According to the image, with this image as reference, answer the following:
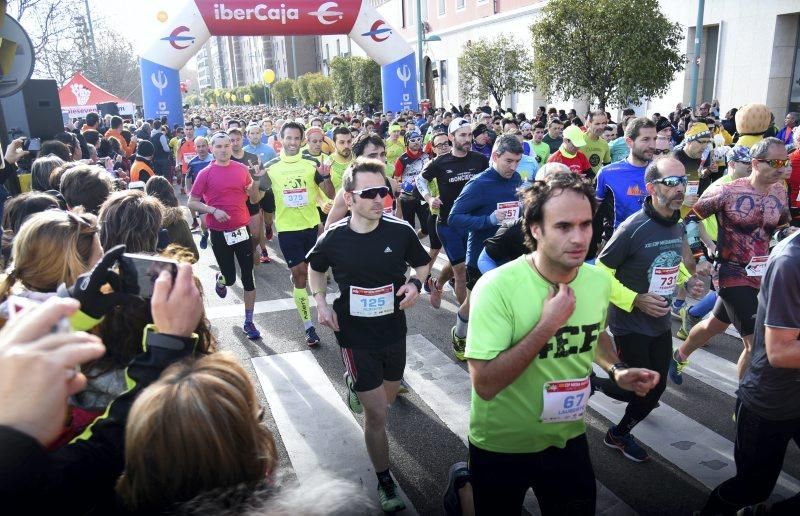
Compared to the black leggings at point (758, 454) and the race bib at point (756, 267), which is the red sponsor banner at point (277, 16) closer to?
the race bib at point (756, 267)

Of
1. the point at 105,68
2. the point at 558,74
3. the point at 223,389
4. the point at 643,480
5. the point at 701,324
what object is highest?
the point at 105,68

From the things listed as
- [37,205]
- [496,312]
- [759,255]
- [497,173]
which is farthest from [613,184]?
[37,205]

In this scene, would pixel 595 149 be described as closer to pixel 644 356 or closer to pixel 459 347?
pixel 459 347

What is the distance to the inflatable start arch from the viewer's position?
19297 mm

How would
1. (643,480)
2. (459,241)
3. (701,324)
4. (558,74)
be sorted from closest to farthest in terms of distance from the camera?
(643,480)
(701,324)
(459,241)
(558,74)

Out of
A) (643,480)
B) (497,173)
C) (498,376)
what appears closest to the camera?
(498,376)

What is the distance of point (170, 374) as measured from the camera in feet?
4.85

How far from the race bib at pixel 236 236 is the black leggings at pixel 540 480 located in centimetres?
444

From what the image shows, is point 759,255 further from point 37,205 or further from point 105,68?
point 105,68

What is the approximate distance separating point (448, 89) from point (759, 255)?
3811cm

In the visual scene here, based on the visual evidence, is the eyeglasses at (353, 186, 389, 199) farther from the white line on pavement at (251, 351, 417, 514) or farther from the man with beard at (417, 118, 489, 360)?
the man with beard at (417, 118, 489, 360)

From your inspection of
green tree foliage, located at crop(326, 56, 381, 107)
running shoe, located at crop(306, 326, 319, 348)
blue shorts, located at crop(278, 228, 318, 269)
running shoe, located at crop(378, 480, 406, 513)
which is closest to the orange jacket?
blue shorts, located at crop(278, 228, 318, 269)

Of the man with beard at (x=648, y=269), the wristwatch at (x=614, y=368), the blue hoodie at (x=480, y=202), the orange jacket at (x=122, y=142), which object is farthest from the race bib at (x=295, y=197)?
the orange jacket at (x=122, y=142)

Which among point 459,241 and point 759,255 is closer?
point 759,255
